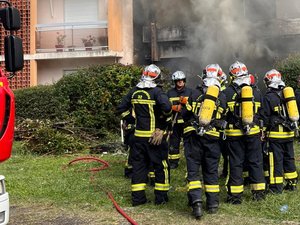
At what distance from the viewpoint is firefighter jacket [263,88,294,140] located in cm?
584

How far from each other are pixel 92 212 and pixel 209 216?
1451 millimetres

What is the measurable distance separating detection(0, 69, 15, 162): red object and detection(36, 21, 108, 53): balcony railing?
12955mm

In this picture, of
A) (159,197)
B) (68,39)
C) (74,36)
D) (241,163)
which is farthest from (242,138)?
(68,39)

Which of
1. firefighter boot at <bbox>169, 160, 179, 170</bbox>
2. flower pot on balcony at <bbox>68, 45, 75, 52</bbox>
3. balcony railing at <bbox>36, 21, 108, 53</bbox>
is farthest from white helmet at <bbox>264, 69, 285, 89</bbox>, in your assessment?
flower pot on balcony at <bbox>68, 45, 75, 52</bbox>

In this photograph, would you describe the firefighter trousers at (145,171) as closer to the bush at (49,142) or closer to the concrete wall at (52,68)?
the bush at (49,142)

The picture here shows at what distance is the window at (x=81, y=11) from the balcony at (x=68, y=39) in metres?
0.49

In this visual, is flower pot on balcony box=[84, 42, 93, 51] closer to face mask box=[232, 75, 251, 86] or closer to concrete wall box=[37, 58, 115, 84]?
concrete wall box=[37, 58, 115, 84]

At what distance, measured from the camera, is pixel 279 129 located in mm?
5840

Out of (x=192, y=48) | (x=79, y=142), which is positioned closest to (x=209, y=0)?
(x=192, y=48)

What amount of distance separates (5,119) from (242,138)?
10.0 feet

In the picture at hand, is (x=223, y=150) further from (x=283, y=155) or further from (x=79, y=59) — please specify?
(x=79, y=59)

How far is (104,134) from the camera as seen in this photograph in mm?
11930

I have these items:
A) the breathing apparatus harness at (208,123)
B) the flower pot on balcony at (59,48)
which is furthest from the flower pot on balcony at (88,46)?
the breathing apparatus harness at (208,123)

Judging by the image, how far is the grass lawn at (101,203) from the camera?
15.9 ft
